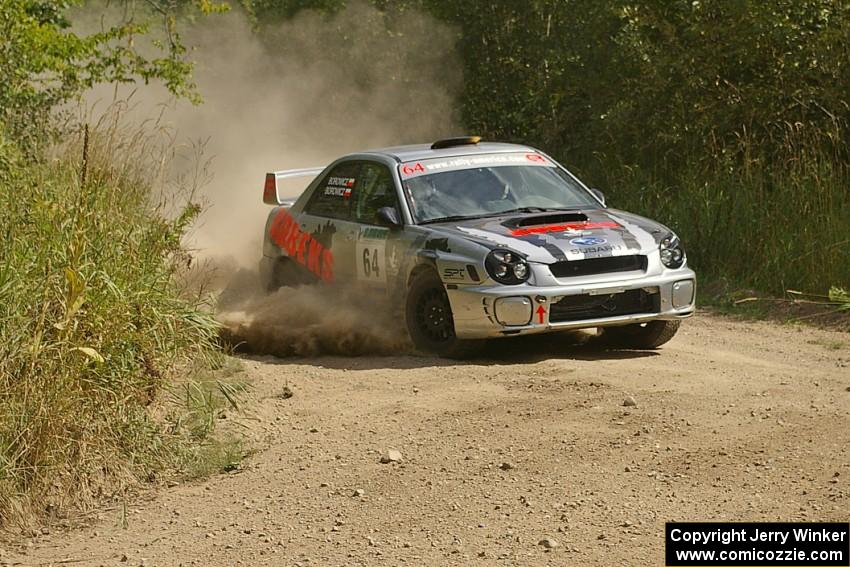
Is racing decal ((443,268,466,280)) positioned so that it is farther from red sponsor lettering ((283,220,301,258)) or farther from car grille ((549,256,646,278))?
red sponsor lettering ((283,220,301,258))

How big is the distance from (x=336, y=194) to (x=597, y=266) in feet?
9.06

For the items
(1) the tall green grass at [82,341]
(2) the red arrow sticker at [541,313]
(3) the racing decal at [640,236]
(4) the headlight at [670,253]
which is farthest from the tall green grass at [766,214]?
(1) the tall green grass at [82,341]

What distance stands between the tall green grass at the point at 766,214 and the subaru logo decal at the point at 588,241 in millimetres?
3526

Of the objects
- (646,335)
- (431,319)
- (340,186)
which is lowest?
(646,335)

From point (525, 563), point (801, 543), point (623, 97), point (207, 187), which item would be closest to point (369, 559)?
point (525, 563)

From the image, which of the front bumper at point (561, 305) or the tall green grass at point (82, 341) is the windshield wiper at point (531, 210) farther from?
the tall green grass at point (82, 341)

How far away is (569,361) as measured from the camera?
9.48 meters

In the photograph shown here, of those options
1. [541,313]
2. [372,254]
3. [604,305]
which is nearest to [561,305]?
[541,313]

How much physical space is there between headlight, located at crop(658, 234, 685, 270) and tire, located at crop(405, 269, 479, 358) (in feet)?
4.74

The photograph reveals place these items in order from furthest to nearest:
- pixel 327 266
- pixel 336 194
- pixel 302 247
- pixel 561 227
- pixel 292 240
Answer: pixel 292 240 → pixel 302 247 → pixel 336 194 → pixel 327 266 → pixel 561 227

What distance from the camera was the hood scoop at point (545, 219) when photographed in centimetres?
1003

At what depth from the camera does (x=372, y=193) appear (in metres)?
11.1

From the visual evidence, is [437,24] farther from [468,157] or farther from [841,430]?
[841,430]

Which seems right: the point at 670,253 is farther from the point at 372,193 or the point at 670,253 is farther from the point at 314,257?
the point at 314,257
